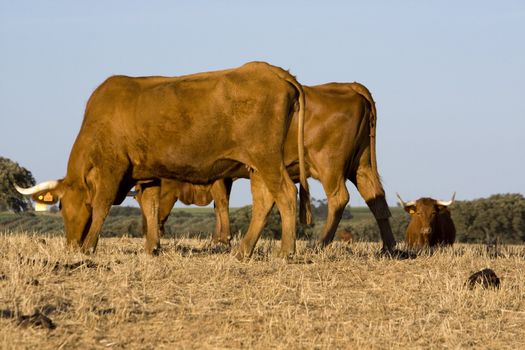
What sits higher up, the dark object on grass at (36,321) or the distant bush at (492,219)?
the distant bush at (492,219)

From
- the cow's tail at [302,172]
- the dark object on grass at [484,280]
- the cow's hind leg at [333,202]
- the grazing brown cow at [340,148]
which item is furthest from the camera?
the grazing brown cow at [340,148]

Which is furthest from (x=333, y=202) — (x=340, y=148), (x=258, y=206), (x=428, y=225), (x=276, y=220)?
(x=276, y=220)

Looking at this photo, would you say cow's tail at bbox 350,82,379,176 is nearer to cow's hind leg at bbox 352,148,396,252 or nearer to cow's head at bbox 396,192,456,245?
cow's hind leg at bbox 352,148,396,252

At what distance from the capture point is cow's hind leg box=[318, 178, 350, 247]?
14.2m

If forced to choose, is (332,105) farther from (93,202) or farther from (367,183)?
(93,202)

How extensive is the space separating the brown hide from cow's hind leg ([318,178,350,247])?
4874mm

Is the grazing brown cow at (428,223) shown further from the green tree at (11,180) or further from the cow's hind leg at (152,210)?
the green tree at (11,180)

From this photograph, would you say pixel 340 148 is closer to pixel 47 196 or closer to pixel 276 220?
pixel 47 196

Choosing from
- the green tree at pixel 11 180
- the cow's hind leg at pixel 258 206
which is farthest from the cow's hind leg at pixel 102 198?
the green tree at pixel 11 180

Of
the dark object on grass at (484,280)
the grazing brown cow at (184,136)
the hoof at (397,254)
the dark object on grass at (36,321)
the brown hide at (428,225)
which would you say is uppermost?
the grazing brown cow at (184,136)

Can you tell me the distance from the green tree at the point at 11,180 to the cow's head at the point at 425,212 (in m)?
17.5

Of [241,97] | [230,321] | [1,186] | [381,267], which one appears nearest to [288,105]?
[241,97]

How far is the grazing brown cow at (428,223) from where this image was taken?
19.3m

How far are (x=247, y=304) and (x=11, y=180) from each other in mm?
27107
